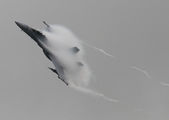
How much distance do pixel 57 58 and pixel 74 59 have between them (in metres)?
3.06

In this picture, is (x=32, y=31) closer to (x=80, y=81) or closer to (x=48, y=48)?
(x=48, y=48)

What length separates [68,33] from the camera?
131625 millimetres

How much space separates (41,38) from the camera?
129m

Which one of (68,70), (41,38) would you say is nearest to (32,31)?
(41,38)

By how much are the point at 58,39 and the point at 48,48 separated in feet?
8.58

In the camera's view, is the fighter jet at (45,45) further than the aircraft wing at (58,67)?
No

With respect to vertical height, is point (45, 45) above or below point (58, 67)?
above

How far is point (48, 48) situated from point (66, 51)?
11.4 feet

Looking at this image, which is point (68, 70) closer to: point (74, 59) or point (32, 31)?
point (74, 59)

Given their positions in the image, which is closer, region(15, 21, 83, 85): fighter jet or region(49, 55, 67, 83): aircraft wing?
region(15, 21, 83, 85): fighter jet

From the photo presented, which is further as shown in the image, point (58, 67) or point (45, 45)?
point (58, 67)

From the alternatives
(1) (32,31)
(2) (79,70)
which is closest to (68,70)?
(2) (79,70)

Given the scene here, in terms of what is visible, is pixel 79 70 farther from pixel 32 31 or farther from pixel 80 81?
pixel 32 31

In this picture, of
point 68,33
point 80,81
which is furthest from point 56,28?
point 80,81
